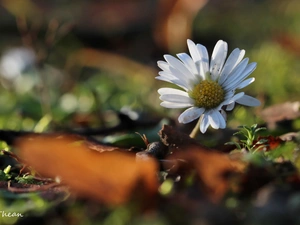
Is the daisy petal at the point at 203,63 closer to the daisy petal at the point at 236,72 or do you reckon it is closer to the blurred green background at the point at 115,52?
the daisy petal at the point at 236,72

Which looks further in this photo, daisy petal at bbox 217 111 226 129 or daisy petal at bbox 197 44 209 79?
daisy petal at bbox 197 44 209 79

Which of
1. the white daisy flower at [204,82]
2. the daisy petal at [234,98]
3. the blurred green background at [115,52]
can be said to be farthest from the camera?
the blurred green background at [115,52]

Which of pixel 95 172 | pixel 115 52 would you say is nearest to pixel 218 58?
pixel 95 172

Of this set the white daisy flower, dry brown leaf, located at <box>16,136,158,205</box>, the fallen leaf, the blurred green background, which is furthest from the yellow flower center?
the blurred green background

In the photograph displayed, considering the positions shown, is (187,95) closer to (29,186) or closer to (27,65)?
(29,186)

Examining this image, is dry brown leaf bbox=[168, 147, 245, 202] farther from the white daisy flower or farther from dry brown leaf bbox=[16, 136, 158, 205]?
the white daisy flower

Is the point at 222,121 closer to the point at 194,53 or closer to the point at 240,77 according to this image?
the point at 240,77

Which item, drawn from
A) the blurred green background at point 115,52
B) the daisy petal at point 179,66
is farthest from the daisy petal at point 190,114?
the blurred green background at point 115,52
